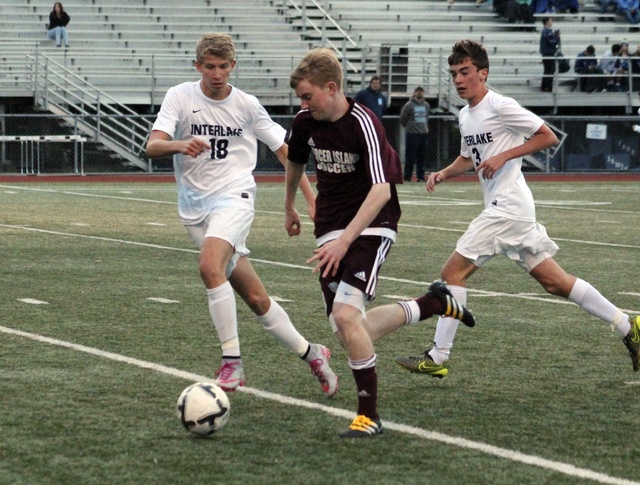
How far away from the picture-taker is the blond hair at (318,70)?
18.0 ft

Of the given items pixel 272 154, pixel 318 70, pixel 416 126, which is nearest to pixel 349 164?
pixel 318 70

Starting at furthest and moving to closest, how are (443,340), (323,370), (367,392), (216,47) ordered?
(443,340) < (216,47) < (323,370) < (367,392)

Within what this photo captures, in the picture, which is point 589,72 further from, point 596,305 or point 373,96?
point 596,305

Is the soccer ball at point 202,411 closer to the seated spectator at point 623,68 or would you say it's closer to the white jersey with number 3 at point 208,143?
the white jersey with number 3 at point 208,143

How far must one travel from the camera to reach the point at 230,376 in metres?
6.26

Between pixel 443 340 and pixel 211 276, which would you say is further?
pixel 443 340

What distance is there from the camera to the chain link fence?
27516mm

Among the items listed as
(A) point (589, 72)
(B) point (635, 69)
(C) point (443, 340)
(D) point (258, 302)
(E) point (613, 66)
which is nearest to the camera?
(D) point (258, 302)

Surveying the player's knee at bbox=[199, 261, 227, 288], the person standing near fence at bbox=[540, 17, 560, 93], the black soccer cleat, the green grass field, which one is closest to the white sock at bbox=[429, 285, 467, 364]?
the green grass field

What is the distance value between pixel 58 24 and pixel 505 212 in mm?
24152

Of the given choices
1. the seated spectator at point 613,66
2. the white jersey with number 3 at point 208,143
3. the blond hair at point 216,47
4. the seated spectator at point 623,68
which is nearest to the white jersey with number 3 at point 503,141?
the white jersey with number 3 at point 208,143

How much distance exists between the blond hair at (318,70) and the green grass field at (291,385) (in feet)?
4.77

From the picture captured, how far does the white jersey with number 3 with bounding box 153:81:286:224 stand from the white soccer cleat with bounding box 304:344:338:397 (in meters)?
0.87

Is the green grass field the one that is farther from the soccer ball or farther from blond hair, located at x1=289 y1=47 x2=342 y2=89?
blond hair, located at x1=289 y1=47 x2=342 y2=89
